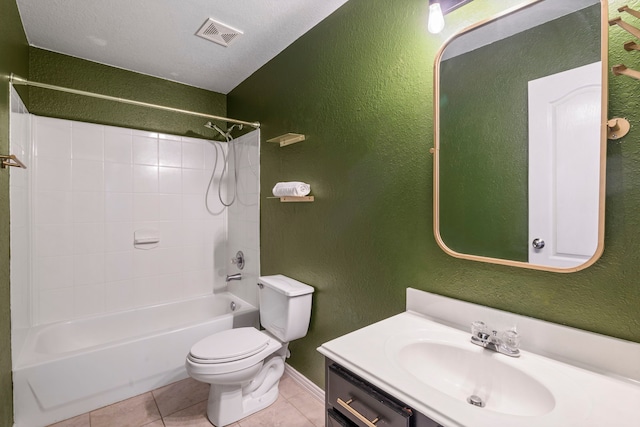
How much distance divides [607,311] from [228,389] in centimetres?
178

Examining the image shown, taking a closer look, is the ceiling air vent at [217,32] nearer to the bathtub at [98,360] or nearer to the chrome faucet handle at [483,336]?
the bathtub at [98,360]

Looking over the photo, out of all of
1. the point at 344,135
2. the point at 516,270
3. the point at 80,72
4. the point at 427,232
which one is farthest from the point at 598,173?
the point at 80,72

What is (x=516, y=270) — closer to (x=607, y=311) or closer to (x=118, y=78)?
(x=607, y=311)

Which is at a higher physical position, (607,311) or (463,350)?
(607,311)

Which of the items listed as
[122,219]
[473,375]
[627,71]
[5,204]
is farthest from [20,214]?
[627,71]

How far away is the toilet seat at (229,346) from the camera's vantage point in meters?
1.66

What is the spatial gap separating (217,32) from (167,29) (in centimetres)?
32

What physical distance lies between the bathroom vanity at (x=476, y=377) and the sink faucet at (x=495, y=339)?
0.02 meters

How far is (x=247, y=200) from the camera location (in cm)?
269

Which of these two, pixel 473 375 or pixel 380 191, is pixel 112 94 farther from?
pixel 473 375

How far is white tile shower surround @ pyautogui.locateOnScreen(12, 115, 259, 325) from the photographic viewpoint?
2.22 m

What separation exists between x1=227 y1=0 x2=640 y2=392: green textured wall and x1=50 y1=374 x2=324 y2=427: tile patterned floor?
19cm

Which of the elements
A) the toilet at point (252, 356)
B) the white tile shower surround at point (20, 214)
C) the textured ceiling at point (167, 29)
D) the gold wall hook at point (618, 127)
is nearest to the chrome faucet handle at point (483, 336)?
the gold wall hook at point (618, 127)

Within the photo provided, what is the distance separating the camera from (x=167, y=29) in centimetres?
195
